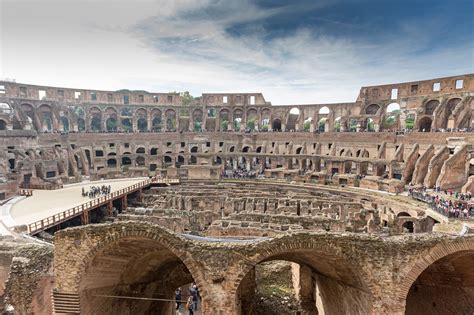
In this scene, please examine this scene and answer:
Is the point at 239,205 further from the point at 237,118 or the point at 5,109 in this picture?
the point at 5,109

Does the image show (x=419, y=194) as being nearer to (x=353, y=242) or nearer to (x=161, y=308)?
(x=353, y=242)

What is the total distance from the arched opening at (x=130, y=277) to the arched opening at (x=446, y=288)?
392 inches

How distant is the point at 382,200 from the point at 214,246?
20931 mm

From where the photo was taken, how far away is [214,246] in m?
8.07

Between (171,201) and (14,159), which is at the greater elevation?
(14,159)

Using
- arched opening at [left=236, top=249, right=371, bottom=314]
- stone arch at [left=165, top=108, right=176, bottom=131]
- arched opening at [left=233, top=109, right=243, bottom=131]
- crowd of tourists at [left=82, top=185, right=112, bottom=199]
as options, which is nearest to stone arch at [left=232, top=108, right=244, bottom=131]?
arched opening at [left=233, top=109, right=243, bottom=131]

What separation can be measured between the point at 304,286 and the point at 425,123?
32.7m

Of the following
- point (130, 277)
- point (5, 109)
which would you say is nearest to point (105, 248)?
point (130, 277)

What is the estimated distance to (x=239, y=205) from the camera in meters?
23.0

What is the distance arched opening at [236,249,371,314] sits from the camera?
8.93m

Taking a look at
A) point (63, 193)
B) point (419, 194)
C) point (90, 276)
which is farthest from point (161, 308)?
point (419, 194)

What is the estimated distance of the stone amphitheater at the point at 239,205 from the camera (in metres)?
8.16

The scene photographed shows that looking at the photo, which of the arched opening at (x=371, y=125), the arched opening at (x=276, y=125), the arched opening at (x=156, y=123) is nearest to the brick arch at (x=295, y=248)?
the arched opening at (x=371, y=125)

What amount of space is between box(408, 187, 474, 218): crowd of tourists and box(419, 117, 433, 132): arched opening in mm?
14530
